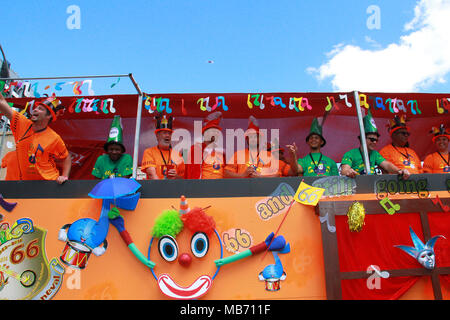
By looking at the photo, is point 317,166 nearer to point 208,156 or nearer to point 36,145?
point 208,156

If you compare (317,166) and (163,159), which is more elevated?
(163,159)

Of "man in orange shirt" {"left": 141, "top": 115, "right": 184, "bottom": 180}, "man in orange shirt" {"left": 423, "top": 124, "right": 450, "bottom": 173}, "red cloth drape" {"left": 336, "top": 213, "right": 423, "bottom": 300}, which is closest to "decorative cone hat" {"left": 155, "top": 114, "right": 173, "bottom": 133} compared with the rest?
"man in orange shirt" {"left": 141, "top": 115, "right": 184, "bottom": 180}

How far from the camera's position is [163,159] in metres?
3.94

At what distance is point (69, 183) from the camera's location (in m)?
3.24

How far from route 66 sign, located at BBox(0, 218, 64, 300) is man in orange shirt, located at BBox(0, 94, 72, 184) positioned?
2.09 feet

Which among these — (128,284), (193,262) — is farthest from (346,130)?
(128,284)

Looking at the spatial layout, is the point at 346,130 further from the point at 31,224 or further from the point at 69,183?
the point at 31,224

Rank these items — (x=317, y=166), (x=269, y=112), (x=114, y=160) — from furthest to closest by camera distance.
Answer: (x=269, y=112)
(x=114, y=160)
(x=317, y=166)

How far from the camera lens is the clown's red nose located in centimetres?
283

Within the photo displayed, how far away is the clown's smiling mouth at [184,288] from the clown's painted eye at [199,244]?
0.24 meters

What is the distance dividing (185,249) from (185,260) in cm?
14

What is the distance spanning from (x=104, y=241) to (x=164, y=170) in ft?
3.88

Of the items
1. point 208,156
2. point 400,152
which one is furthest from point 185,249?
point 400,152

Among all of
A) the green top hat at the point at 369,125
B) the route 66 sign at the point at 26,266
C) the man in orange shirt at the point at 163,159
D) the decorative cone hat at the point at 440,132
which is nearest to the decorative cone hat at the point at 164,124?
the man in orange shirt at the point at 163,159
